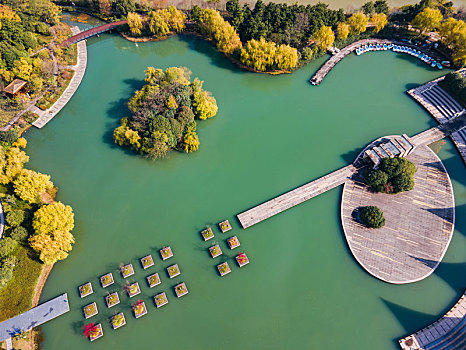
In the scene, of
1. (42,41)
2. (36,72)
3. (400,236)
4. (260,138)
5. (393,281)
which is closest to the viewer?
(393,281)

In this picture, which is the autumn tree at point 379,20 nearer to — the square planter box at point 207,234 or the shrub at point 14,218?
the square planter box at point 207,234

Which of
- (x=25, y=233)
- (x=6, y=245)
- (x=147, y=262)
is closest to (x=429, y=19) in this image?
(x=147, y=262)

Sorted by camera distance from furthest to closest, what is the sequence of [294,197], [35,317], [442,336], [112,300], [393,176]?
1. [294,197]
2. [393,176]
3. [112,300]
4. [35,317]
5. [442,336]

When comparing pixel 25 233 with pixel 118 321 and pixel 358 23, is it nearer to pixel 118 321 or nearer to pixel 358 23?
pixel 118 321

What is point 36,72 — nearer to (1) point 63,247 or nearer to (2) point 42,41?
(2) point 42,41

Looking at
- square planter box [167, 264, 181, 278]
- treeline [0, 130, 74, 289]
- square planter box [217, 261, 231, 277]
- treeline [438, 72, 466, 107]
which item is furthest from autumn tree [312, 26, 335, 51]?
treeline [0, 130, 74, 289]

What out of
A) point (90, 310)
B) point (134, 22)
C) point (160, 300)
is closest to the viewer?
point (90, 310)

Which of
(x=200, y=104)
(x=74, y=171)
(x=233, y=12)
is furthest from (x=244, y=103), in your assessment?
(x=74, y=171)
